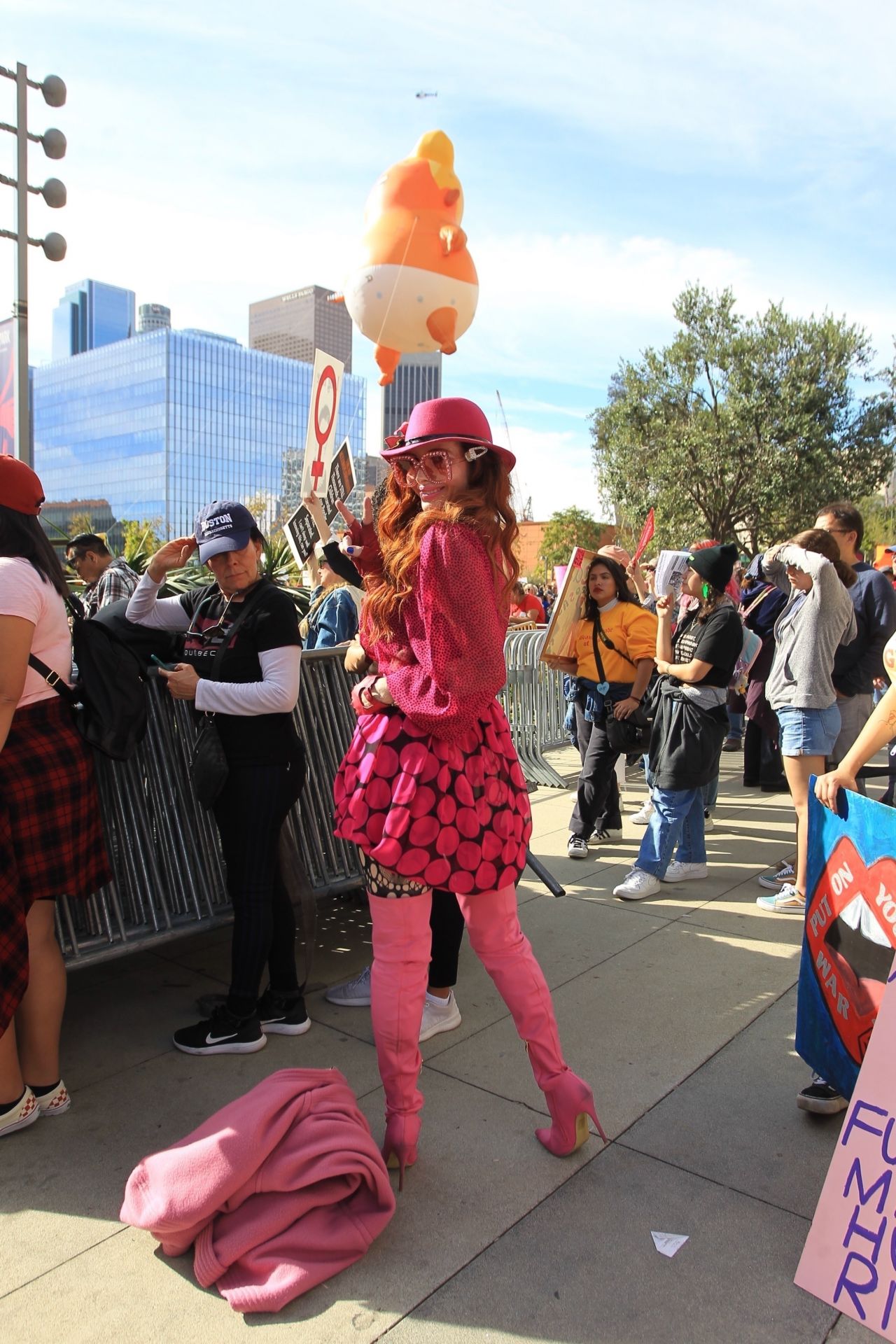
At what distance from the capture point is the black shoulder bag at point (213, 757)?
3.28 metres

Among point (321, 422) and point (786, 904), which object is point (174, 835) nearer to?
point (321, 422)

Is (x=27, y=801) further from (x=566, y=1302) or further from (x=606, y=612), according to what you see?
(x=606, y=612)

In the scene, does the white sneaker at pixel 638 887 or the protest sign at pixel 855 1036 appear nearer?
the protest sign at pixel 855 1036

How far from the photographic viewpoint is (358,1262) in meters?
2.36

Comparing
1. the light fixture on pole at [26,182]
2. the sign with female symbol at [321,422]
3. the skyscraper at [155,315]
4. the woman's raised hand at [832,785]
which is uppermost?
the skyscraper at [155,315]

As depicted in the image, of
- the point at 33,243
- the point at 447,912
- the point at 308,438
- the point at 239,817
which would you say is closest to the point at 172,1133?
the point at 239,817

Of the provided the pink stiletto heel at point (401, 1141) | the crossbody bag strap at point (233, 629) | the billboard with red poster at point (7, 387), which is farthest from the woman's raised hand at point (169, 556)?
the billboard with red poster at point (7, 387)

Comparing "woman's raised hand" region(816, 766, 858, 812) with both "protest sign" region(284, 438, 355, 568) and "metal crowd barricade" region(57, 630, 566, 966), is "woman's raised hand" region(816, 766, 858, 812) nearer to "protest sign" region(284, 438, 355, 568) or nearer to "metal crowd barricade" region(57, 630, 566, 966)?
"metal crowd barricade" region(57, 630, 566, 966)

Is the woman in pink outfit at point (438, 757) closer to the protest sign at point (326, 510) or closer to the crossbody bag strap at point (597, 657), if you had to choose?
the protest sign at point (326, 510)

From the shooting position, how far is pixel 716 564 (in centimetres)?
521

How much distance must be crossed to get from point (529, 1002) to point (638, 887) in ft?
8.67

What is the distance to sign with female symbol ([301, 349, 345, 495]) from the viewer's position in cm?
488

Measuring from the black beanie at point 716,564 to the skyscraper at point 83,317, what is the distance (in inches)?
8176

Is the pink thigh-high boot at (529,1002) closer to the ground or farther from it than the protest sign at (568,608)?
closer to the ground
